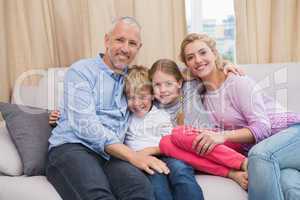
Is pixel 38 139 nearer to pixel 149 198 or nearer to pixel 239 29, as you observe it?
pixel 149 198

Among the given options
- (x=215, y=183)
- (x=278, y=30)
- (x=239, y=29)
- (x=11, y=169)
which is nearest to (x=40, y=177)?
(x=11, y=169)

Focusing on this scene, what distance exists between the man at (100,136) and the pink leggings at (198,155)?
12 centimetres

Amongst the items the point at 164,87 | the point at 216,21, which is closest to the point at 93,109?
the point at 164,87

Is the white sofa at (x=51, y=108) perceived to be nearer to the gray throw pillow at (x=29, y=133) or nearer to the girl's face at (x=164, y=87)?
the gray throw pillow at (x=29, y=133)

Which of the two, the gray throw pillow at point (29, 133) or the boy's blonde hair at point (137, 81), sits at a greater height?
the boy's blonde hair at point (137, 81)

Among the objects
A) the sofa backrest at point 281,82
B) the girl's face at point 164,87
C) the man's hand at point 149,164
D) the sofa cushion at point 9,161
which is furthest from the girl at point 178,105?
the sofa cushion at point 9,161

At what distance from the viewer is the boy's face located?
6.31 feet

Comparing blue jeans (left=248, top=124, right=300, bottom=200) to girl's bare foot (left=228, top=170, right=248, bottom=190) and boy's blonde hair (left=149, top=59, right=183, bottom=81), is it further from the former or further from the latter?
boy's blonde hair (left=149, top=59, right=183, bottom=81)

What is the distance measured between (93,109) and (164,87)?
1.25 feet

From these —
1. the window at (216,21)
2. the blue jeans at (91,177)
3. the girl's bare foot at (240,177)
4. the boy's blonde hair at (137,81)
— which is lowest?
the girl's bare foot at (240,177)

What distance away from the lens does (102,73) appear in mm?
1926

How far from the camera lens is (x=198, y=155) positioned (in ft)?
5.62

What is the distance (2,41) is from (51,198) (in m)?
1.30

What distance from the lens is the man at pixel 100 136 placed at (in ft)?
4.98
